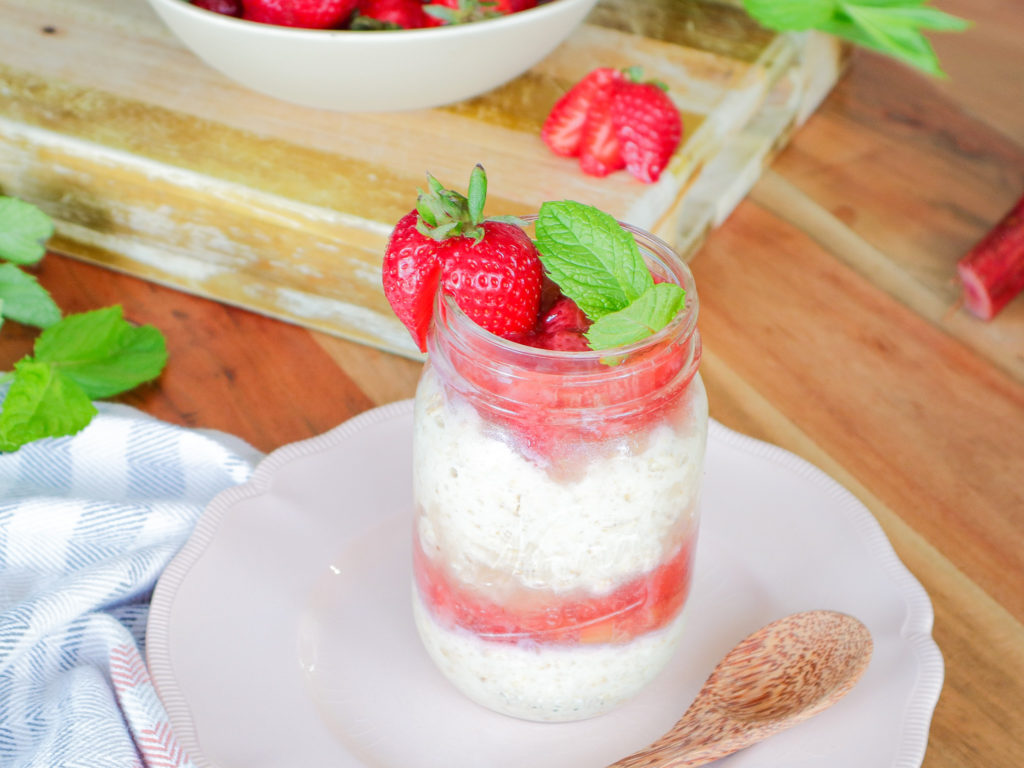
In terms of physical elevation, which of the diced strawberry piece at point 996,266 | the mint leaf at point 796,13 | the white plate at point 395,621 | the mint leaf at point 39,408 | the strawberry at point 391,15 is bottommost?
the mint leaf at point 39,408

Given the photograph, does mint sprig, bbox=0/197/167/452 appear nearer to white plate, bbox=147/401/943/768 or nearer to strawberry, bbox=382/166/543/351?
white plate, bbox=147/401/943/768

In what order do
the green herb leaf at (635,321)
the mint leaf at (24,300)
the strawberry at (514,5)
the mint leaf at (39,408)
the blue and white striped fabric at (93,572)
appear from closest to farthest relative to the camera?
the green herb leaf at (635,321)
the blue and white striped fabric at (93,572)
the mint leaf at (39,408)
the mint leaf at (24,300)
the strawberry at (514,5)

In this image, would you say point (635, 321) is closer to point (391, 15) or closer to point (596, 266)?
point (596, 266)

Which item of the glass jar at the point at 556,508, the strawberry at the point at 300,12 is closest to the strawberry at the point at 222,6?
the strawberry at the point at 300,12

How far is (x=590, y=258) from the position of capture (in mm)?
493

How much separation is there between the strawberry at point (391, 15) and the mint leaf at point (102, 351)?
0.31 m

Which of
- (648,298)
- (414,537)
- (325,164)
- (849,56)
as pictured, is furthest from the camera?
(849,56)

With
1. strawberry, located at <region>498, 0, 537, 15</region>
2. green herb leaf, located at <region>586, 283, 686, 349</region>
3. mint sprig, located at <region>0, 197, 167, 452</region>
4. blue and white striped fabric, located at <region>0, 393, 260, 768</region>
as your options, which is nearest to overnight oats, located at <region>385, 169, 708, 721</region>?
green herb leaf, located at <region>586, 283, 686, 349</region>

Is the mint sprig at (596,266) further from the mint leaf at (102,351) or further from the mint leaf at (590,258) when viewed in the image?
the mint leaf at (102,351)

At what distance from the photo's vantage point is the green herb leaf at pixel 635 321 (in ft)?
1.55

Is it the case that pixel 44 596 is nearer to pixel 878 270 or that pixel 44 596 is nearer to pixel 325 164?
pixel 325 164

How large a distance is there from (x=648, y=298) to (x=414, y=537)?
21 centimetres

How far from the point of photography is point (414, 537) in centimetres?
60

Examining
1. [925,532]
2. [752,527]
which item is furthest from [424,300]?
[925,532]
